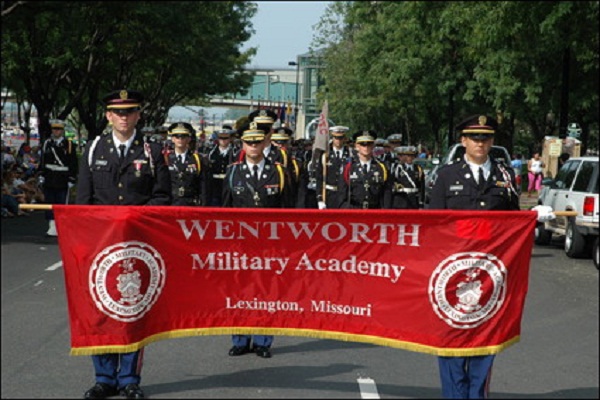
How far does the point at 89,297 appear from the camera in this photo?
639cm

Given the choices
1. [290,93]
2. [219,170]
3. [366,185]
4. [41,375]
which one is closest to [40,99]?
[219,170]

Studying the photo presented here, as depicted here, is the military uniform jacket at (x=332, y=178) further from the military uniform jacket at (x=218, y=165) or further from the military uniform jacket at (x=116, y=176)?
the military uniform jacket at (x=116, y=176)

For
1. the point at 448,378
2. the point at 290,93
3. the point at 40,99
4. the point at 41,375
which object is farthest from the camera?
the point at 290,93

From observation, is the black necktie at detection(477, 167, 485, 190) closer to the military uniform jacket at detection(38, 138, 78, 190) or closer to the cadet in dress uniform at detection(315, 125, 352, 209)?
the cadet in dress uniform at detection(315, 125, 352, 209)

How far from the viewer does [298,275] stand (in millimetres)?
6500

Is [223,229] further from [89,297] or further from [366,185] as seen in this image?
[366,185]

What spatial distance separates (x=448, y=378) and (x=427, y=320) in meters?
0.39

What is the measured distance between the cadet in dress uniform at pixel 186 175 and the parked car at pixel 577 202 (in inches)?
235

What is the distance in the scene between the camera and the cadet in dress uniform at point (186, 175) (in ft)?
40.9

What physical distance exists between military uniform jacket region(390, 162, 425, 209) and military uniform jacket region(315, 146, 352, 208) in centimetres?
102

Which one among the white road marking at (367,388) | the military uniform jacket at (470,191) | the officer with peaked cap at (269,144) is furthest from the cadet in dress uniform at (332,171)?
the military uniform jacket at (470,191)

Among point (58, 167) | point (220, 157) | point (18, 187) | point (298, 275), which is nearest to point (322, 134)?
point (298, 275)

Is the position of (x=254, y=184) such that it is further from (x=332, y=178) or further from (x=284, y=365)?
(x=332, y=178)

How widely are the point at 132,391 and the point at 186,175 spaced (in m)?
6.03
